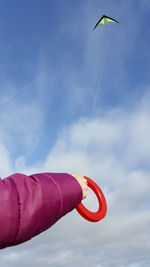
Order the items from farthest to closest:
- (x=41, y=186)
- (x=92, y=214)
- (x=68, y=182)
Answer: (x=92, y=214) → (x=68, y=182) → (x=41, y=186)

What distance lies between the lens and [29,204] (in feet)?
8.13

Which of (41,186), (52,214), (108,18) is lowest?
(52,214)

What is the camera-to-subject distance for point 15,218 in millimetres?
2406

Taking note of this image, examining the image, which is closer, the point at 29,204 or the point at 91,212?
the point at 29,204

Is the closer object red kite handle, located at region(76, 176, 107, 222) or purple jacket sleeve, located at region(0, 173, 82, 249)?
purple jacket sleeve, located at region(0, 173, 82, 249)

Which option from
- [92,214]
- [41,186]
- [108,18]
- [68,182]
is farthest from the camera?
[108,18]

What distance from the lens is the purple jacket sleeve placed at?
2.40m

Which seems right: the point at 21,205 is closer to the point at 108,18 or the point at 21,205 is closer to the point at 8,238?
the point at 8,238

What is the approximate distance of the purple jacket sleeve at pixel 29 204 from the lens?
240 cm

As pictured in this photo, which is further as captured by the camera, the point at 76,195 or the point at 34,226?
the point at 76,195

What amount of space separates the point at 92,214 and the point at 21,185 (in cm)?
145

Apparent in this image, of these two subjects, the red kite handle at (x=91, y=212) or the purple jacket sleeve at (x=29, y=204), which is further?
the red kite handle at (x=91, y=212)

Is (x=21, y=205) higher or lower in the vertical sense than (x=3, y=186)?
lower

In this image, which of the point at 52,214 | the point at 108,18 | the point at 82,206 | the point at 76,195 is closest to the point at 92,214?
the point at 82,206
